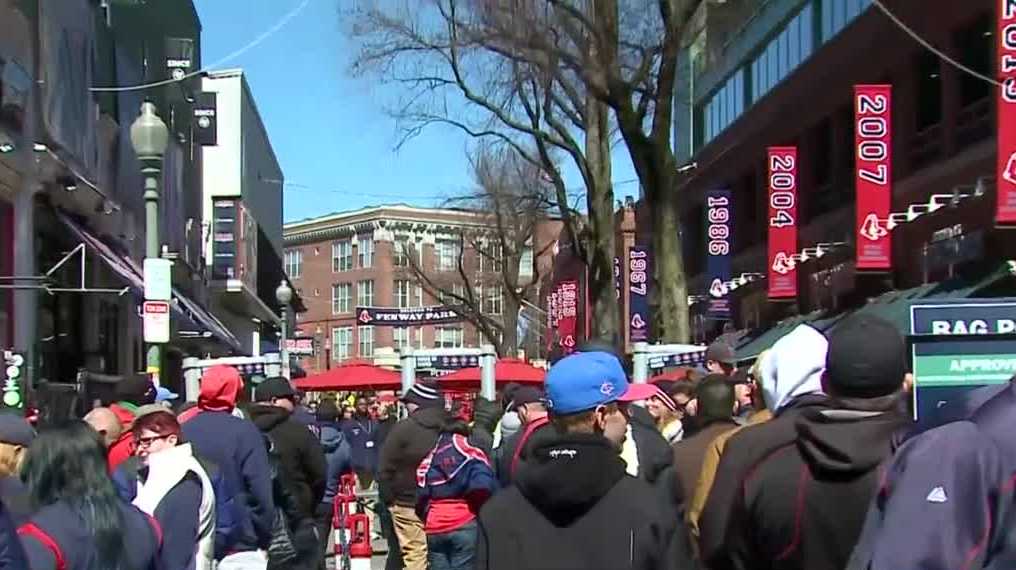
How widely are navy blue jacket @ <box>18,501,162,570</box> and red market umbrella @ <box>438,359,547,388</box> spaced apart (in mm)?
17353

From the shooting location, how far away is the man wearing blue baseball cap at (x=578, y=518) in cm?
381

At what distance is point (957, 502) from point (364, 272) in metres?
104

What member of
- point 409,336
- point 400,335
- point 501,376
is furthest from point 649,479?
point 400,335

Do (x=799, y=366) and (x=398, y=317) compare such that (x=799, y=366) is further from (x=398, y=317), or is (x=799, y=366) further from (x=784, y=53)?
(x=398, y=317)

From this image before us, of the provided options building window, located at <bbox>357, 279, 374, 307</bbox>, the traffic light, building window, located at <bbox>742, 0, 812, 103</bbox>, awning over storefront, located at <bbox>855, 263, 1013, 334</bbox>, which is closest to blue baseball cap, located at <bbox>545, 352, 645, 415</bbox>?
the traffic light

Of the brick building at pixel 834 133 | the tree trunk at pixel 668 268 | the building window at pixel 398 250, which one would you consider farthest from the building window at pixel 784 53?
the building window at pixel 398 250

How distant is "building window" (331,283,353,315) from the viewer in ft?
352

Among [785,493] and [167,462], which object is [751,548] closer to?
[785,493]

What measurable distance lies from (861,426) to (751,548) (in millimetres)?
525

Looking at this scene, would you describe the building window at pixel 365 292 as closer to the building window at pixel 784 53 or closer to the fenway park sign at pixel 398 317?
the fenway park sign at pixel 398 317

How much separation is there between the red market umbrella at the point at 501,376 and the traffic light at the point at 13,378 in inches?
348

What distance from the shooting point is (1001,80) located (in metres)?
18.0

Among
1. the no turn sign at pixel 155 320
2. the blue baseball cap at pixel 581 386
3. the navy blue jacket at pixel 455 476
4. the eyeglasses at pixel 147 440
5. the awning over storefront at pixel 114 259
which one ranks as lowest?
the navy blue jacket at pixel 455 476

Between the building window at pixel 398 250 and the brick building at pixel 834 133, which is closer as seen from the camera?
the brick building at pixel 834 133
